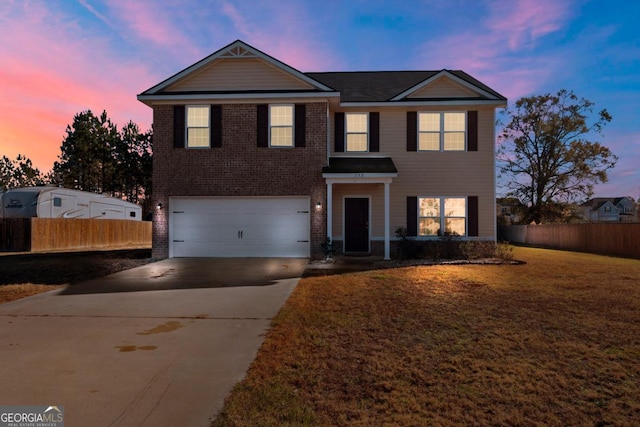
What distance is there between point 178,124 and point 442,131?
10402 mm

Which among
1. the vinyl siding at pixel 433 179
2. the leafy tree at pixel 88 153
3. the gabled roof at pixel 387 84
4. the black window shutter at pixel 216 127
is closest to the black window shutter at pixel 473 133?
the vinyl siding at pixel 433 179

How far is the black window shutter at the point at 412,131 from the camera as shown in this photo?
15750 mm

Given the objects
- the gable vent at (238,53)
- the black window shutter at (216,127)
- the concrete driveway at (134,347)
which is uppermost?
the gable vent at (238,53)

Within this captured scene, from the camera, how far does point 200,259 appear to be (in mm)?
14430

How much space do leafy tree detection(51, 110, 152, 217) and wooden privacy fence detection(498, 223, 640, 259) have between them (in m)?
31.4

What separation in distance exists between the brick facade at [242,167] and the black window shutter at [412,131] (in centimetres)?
359

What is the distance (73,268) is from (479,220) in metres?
14.6

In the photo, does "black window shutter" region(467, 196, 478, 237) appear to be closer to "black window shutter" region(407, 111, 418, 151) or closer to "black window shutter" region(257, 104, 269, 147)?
"black window shutter" region(407, 111, 418, 151)

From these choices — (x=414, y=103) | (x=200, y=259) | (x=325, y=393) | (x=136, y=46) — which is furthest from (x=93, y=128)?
(x=325, y=393)

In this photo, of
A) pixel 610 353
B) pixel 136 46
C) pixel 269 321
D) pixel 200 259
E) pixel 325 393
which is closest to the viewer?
pixel 325 393

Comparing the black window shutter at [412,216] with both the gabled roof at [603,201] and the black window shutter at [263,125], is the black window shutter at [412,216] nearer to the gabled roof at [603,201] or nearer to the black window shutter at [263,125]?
the black window shutter at [263,125]

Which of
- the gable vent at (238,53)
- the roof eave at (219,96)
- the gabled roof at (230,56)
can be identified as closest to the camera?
the roof eave at (219,96)

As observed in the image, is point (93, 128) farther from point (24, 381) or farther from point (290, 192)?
point (24, 381)

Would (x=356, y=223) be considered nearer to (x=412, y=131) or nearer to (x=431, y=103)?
(x=412, y=131)
